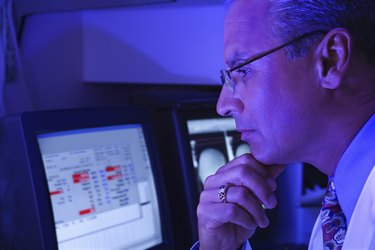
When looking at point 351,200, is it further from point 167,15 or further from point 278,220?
point 167,15

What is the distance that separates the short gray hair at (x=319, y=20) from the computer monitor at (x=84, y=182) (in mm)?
454

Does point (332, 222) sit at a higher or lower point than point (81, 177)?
lower

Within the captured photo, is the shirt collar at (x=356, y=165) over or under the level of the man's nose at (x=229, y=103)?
under

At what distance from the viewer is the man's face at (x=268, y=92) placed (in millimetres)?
839

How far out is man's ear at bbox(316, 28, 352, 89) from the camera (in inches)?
31.7

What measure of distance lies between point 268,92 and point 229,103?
101 mm

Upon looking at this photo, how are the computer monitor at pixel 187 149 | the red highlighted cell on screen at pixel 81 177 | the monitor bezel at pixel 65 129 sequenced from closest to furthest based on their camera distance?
1. the monitor bezel at pixel 65 129
2. the red highlighted cell on screen at pixel 81 177
3. the computer monitor at pixel 187 149

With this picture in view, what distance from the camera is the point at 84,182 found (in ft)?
3.38

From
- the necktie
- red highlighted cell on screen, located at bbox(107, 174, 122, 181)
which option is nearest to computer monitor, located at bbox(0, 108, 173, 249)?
red highlighted cell on screen, located at bbox(107, 174, 122, 181)

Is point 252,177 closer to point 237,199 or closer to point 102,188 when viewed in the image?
point 237,199

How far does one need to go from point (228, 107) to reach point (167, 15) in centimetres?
54

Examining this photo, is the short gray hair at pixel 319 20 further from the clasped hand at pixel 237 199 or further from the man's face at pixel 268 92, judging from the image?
the clasped hand at pixel 237 199

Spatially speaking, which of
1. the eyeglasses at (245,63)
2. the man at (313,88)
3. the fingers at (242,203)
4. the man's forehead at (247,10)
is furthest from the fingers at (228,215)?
the man's forehead at (247,10)

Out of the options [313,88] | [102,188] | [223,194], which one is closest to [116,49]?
[102,188]
